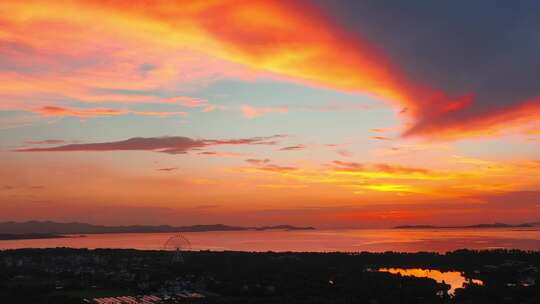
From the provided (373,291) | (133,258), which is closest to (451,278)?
(373,291)

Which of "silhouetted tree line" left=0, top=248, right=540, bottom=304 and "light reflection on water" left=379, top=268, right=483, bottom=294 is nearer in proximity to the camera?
"silhouetted tree line" left=0, top=248, right=540, bottom=304

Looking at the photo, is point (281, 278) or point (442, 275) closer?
point (281, 278)

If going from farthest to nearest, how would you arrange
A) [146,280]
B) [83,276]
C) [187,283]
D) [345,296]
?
1. [83,276]
2. [146,280]
3. [187,283]
4. [345,296]

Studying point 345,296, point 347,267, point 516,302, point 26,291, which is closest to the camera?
point 516,302

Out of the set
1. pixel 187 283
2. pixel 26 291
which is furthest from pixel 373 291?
pixel 26 291

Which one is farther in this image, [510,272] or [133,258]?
[133,258]

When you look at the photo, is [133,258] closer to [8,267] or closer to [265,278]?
[8,267]

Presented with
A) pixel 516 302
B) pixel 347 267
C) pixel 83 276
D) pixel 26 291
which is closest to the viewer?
pixel 516 302

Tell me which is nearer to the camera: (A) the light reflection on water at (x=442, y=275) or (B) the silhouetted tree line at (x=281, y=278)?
(B) the silhouetted tree line at (x=281, y=278)

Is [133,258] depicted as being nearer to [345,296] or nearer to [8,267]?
[8,267]
